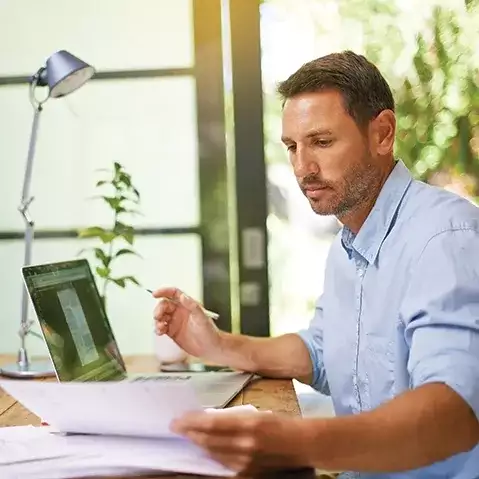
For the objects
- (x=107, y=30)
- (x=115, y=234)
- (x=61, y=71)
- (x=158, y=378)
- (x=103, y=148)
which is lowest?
(x=158, y=378)

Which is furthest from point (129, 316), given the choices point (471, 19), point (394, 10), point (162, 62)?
point (471, 19)

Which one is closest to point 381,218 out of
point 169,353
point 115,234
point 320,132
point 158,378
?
point 320,132

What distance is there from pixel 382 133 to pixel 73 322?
0.70 meters

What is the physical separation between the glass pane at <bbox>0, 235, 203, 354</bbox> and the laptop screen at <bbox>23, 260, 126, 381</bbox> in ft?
1.98

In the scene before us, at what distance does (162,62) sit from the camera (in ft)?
7.25

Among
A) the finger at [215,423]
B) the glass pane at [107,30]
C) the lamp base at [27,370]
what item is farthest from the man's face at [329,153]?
the glass pane at [107,30]

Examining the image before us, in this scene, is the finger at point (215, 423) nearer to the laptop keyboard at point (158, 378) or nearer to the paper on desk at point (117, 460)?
the paper on desk at point (117, 460)

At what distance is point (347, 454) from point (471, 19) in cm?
174

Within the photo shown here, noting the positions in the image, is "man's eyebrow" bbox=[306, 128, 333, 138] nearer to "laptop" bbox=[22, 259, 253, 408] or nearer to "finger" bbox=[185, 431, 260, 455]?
"laptop" bbox=[22, 259, 253, 408]

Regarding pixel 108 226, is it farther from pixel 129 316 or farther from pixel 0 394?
pixel 0 394

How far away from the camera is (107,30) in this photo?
2211 mm

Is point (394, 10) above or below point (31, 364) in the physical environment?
above

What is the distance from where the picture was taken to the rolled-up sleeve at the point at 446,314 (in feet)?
2.91

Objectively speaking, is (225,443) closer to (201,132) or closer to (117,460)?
(117,460)
